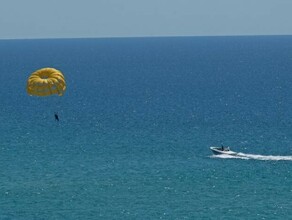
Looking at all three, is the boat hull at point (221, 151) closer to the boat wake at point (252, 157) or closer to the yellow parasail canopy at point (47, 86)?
the boat wake at point (252, 157)

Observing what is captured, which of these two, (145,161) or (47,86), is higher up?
(47,86)

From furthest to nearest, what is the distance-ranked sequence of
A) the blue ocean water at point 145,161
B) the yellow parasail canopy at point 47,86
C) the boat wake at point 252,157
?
the boat wake at point 252,157, the yellow parasail canopy at point 47,86, the blue ocean water at point 145,161

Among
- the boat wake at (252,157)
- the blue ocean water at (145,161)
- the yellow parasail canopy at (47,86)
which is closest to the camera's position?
the blue ocean water at (145,161)

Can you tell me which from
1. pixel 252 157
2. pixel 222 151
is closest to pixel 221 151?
pixel 222 151

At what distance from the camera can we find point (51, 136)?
119 m

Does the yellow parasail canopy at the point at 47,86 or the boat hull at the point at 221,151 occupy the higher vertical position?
the yellow parasail canopy at the point at 47,86

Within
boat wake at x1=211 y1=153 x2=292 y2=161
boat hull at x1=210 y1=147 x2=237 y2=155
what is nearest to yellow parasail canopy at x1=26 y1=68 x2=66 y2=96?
boat hull at x1=210 y1=147 x2=237 y2=155

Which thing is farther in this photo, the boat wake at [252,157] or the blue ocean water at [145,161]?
the boat wake at [252,157]

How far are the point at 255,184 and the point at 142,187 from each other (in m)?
12.8

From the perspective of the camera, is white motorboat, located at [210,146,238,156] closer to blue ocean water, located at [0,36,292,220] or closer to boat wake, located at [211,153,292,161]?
boat wake, located at [211,153,292,161]

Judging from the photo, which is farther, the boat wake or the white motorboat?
the white motorboat

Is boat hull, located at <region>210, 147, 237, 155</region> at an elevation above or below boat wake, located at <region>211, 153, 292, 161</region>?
above

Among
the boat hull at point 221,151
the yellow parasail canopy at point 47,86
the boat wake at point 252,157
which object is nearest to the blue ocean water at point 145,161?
the boat wake at point 252,157

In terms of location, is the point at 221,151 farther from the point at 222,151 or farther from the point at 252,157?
the point at 252,157
